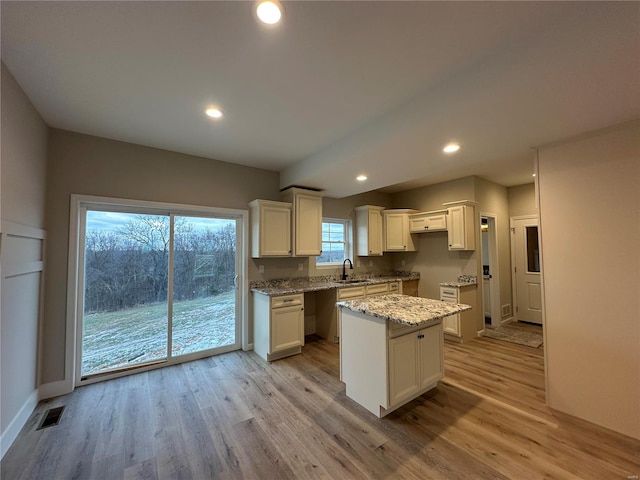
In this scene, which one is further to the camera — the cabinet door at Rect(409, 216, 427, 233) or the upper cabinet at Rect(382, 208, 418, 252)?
the upper cabinet at Rect(382, 208, 418, 252)

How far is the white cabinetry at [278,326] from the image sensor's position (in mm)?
3438

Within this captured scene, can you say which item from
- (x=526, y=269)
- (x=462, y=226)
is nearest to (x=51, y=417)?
(x=462, y=226)

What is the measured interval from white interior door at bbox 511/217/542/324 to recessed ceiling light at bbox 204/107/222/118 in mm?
5559

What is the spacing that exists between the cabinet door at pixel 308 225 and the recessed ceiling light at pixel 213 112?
1.77 m

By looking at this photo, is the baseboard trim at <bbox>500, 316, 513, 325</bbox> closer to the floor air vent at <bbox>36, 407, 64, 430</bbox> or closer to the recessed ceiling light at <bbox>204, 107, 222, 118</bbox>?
the recessed ceiling light at <bbox>204, 107, 222, 118</bbox>

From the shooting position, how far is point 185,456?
1.85 metres

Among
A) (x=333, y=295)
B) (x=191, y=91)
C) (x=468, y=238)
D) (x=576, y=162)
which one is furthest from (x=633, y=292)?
(x=191, y=91)

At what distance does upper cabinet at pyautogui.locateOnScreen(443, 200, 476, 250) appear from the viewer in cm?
424

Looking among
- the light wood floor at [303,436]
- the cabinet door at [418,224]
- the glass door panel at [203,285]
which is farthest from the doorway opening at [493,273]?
the glass door panel at [203,285]

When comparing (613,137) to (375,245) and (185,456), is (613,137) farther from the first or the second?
(185,456)

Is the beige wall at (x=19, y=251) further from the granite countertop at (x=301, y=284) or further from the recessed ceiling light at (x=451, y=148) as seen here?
the recessed ceiling light at (x=451, y=148)

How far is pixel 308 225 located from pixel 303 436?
9.09 ft

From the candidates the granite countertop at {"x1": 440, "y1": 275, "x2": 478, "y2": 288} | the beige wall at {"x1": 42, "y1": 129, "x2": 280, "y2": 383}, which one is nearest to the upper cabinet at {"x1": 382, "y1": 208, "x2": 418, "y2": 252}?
the granite countertop at {"x1": 440, "y1": 275, "x2": 478, "y2": 288}

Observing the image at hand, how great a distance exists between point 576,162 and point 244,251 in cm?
382
